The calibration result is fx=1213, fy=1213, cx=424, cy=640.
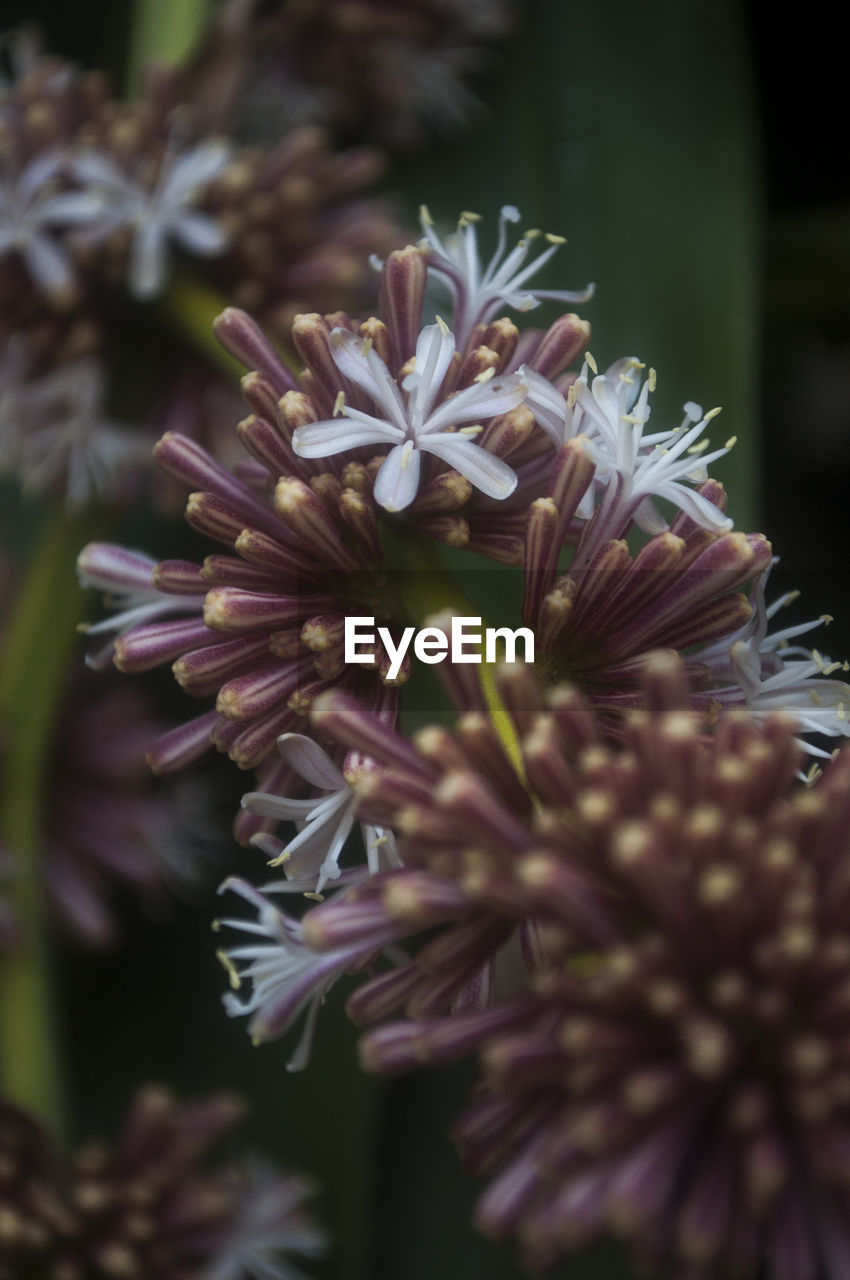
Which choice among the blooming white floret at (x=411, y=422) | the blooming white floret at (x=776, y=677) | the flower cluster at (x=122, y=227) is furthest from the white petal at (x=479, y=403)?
the flower cluster at (x=122, y=227)

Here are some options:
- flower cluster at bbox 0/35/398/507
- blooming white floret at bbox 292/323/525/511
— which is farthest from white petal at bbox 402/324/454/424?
flower cluster at bbox 0/35/398/507

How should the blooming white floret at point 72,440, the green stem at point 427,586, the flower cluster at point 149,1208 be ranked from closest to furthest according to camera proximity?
the green stem at point 427,586 < the flower cluster at point 149,1208 < the blooming white floret at point 72,440

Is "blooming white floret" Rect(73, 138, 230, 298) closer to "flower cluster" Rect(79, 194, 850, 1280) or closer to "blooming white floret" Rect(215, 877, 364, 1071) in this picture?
"flower cluster" Rect(79, 194, 850, 1280)

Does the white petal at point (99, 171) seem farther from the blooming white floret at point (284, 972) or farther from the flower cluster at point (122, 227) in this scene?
the blooming white floret at point (284, 972)

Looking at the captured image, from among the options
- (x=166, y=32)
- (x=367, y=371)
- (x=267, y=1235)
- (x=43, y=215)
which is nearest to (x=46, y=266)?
(x=43, y=215)

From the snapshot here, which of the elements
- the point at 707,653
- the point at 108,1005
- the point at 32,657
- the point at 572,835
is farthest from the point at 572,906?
the point at 108,1005

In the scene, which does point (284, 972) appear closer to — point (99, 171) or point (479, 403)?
point (479, 403)
